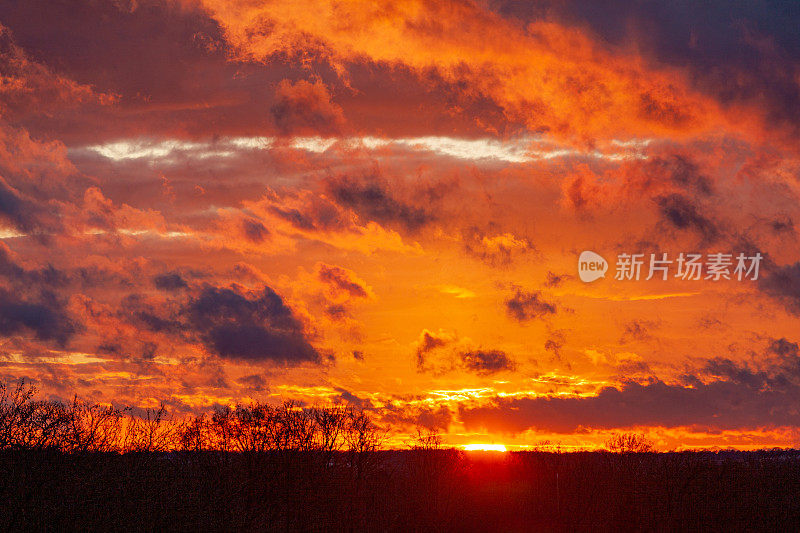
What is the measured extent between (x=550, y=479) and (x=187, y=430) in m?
71.5

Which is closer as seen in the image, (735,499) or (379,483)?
(379,483)

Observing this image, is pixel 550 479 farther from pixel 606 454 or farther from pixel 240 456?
pixel 240 456

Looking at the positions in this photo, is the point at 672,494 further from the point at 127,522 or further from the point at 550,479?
the point at 127,522

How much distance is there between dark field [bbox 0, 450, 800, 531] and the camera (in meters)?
50.0

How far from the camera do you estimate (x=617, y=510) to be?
343 feet

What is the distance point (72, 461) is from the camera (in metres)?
58.4

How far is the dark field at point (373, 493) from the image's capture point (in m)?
50.0

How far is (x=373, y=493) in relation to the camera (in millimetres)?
88375

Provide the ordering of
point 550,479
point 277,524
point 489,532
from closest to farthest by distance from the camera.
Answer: point 277,524 → point 489,532 → point 550,479

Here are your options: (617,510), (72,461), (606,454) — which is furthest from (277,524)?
(606,454)

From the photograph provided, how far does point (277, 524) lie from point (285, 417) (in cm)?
2256

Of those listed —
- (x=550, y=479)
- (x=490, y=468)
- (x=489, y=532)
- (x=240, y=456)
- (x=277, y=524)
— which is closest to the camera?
(x=277, y=524)

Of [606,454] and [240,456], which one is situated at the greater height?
[606,454]

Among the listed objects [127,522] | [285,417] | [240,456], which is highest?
[285,417]
